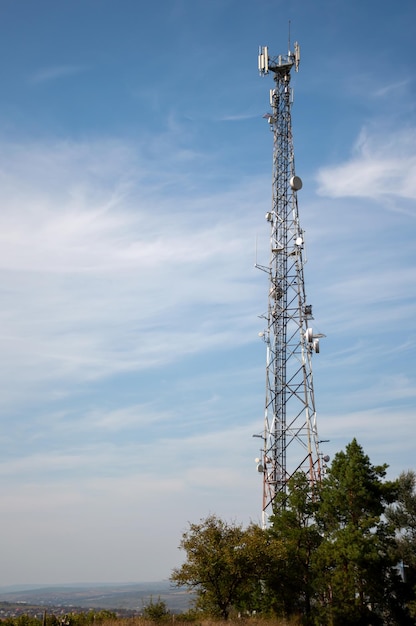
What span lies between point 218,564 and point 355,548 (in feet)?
25.4

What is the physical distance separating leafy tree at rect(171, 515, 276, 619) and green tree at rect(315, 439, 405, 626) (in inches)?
168

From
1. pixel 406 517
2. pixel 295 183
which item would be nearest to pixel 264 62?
pixel 295 183

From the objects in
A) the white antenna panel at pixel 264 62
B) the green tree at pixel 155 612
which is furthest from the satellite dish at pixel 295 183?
the green tree at pixel 155 612

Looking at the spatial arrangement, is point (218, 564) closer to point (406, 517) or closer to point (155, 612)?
point (155, 612)

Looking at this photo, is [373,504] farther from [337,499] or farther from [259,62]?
[259,62]

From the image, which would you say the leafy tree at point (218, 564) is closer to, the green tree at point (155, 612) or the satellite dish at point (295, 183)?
the green tree at point (155, 612)

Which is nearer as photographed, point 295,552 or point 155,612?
point 155,612

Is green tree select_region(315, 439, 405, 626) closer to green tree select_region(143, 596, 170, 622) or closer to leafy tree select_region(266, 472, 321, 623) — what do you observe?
leafy tree select_region(266, 472, 321, 623)

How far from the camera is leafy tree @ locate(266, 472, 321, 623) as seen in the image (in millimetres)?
40625

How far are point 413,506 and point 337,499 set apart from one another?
9197 mm

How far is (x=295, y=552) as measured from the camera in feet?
137

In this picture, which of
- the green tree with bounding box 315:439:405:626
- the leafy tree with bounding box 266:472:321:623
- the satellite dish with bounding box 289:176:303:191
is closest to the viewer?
the green tree with bounding box 315:439:405:626

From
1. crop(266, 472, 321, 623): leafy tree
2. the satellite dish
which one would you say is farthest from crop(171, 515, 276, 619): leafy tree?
the satellite dish

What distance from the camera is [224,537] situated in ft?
129
